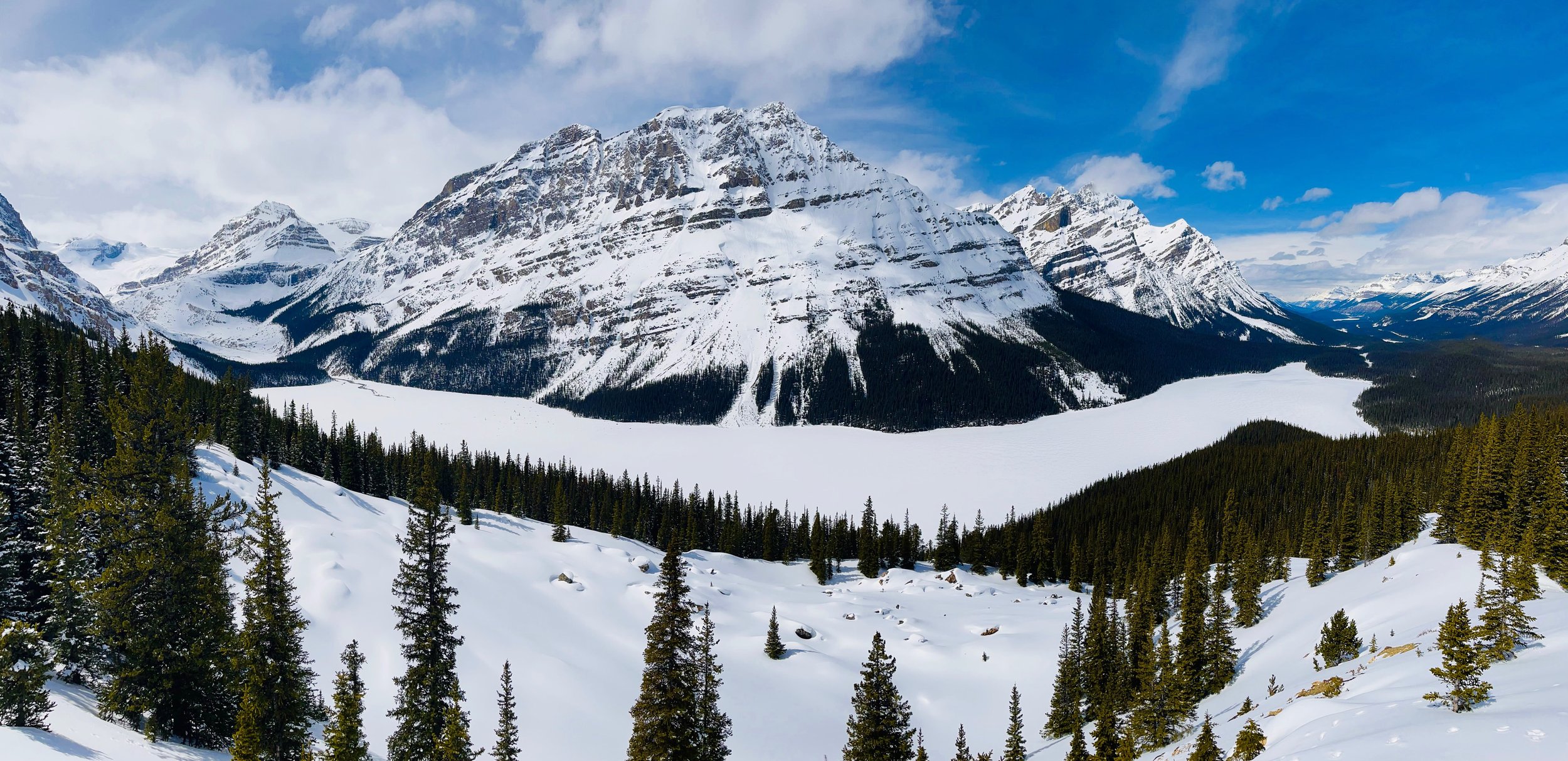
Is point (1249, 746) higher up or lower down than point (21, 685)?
lower down

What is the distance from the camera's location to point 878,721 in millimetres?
22969

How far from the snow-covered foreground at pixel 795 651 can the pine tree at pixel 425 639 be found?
277 inches

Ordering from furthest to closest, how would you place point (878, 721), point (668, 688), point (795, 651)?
point (795, 651) → point (878, 721) → point (668, 688)

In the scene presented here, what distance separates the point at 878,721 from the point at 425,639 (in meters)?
17.0

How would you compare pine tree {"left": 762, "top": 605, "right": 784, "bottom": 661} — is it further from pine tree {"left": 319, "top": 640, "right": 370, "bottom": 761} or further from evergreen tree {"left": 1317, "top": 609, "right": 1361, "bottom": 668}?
pine tree {"left": 319, "top": 640, "right": 370, "bottom": 761}

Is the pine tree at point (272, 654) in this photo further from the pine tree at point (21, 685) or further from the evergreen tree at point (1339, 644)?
the evergreen tree at point (1339, 644)

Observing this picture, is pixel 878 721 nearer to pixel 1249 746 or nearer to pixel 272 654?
pixel 1249 746

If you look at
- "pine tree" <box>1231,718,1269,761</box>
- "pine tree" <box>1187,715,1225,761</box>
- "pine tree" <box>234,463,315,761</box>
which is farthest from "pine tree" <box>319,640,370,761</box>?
"pine tree" <box>1231,718,1269,761</box>

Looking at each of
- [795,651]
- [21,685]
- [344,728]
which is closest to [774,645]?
[795,651]

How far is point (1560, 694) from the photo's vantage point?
1770 cm

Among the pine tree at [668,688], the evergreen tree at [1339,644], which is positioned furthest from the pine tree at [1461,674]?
the pine tree at [668,688]

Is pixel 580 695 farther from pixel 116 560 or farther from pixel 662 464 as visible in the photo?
pixel 662 464

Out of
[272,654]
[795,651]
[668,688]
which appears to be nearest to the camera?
[668,688]

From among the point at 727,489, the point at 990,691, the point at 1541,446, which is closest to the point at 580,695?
the point at 990,691
